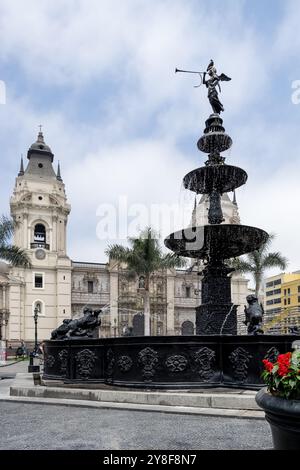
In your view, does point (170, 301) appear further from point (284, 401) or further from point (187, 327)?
point (284, 401)

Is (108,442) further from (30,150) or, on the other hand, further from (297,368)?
(30,150)

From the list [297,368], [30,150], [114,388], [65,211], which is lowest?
[114,388]

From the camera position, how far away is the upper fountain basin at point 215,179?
1096 centimetres

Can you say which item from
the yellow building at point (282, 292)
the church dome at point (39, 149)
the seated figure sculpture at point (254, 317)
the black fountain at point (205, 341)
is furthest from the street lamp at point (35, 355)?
the yellow building at point (282, 292)

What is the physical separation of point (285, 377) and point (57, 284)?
59279 millimetres

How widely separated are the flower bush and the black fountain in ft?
15.7

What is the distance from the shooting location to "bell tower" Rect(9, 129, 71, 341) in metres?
58.4

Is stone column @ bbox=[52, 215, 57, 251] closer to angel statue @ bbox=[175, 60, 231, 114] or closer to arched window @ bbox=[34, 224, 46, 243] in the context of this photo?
arched window @ bbox=[34, 224, 46, 243]

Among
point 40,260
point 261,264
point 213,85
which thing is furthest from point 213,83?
point 40,260

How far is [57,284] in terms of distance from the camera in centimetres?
6066

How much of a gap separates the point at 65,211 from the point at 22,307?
14.4 m

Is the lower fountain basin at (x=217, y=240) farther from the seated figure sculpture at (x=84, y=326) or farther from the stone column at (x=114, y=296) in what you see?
the stone column at (x=114, y=296)

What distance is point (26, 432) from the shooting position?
234 inches
